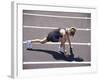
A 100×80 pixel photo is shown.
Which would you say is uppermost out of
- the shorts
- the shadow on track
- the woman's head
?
the woman's head

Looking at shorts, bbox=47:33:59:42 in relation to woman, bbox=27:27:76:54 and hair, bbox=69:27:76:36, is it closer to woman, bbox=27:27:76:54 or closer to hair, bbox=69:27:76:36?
woman, bbox=27:27:76:54

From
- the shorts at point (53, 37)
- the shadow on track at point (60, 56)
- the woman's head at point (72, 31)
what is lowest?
the shadow on track at point (60, 56)

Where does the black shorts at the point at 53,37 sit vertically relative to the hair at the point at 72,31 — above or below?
below

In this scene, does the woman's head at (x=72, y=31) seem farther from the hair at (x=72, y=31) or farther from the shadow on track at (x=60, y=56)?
the shadow on track at (x=60, y=56)

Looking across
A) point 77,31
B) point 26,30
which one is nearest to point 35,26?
point 26,30

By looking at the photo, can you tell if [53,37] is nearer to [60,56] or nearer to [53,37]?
[53,37]

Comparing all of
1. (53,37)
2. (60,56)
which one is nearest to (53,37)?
(53,37)

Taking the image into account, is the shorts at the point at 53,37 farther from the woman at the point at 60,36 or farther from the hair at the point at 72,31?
the hair at the point at 72,31

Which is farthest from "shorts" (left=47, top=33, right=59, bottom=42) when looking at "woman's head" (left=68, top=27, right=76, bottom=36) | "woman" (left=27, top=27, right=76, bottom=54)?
"woman's head" (left=68, top=27, right=76, bottom=36)

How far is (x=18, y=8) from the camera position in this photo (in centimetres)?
164

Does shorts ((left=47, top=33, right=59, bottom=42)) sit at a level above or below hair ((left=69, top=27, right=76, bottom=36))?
below

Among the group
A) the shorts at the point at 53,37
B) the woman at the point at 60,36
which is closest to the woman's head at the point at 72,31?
the woman at the point at 60,36
